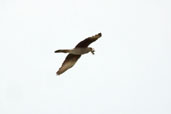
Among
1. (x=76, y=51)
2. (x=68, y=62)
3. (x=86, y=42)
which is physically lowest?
(x=68, y=62)

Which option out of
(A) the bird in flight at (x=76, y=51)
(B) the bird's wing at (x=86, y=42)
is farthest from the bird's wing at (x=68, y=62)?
(B) the bird's wing at (x=86, y=42)

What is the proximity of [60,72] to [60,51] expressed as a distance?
4.62 ft

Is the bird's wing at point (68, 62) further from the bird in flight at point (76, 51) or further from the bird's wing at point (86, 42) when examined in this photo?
the bird's wing at point (86, 42)

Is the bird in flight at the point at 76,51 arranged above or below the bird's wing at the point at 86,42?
below

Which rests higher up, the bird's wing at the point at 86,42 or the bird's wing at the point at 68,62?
the bird's wing at the point at 86,42

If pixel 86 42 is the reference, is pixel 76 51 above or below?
below

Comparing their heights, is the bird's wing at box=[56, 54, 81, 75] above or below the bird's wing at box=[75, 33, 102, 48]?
below

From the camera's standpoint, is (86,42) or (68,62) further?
(68,62)

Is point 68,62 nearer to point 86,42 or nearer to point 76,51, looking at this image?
point 76,51

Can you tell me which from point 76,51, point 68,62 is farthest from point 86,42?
point 68,62

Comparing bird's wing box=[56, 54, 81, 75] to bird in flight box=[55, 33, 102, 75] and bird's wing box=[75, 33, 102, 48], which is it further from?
bird's wing box=[75, 33, 102, 48]

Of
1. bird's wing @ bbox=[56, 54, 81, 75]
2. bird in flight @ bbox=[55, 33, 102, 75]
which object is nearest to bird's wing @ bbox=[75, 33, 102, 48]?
bird in flight @ bbox=[55, 33, 102, 75]

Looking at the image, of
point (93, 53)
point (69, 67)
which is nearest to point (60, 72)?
point (69, 67)

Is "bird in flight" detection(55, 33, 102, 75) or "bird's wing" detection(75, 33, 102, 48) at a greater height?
"bird's wing" detection(75, 33, 102, 48)
